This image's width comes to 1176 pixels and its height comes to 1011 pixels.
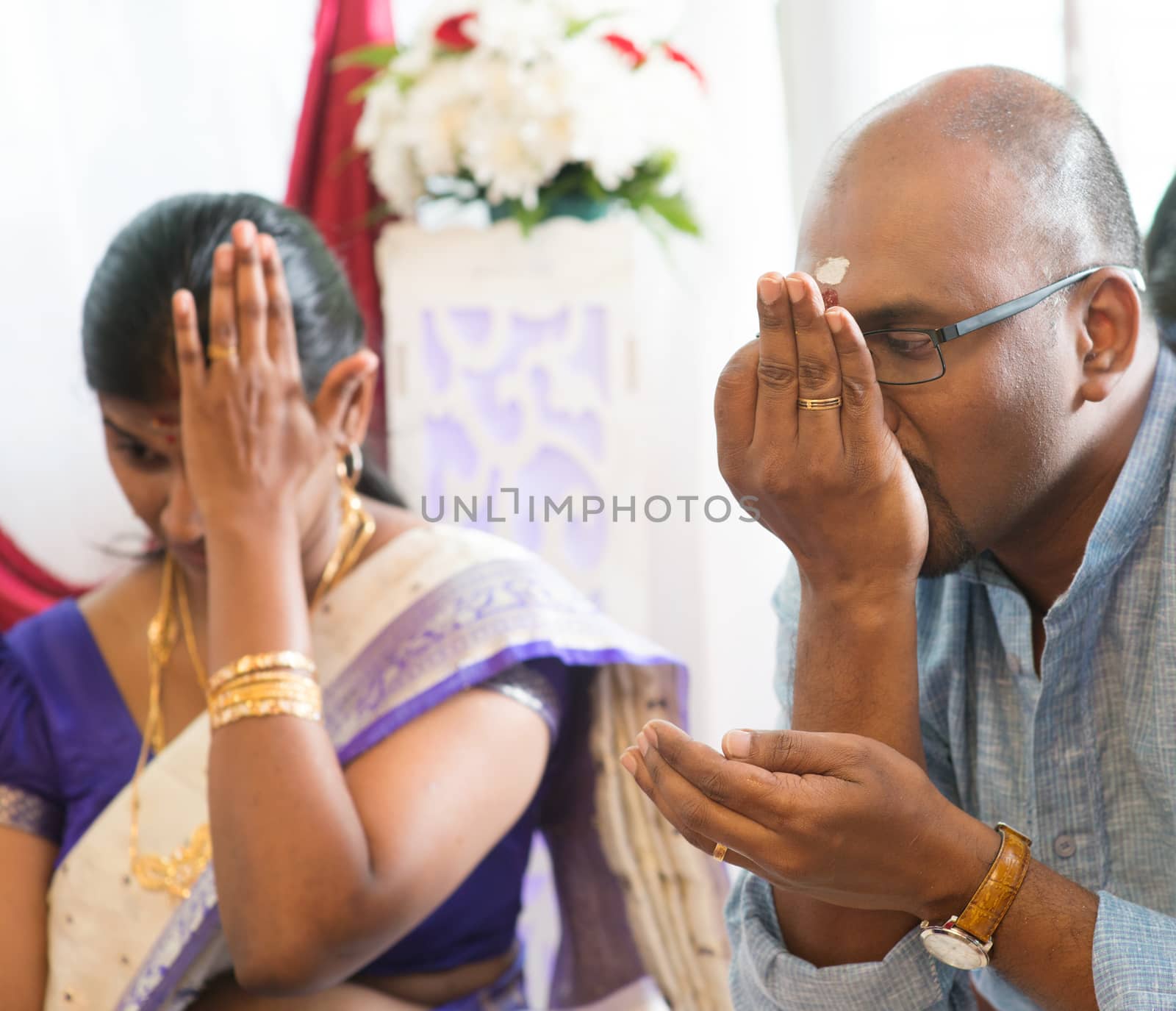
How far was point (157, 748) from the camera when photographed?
1.67 meters

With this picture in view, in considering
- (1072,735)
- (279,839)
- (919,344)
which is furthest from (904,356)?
(279,839)

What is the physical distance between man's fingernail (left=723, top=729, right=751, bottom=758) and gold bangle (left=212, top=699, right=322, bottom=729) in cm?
63

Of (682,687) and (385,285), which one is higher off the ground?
(385,285)

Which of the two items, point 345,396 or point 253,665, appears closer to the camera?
point 253,665

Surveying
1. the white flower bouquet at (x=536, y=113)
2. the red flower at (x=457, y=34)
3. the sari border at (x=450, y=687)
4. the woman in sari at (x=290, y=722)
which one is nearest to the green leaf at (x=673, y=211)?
the white flower bouquet at (x=536, y=113)

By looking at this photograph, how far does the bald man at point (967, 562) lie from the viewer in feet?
3.28

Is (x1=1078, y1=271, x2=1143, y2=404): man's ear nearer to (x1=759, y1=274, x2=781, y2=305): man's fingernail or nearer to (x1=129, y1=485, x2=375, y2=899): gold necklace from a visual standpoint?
(x1=759, y1=274, x2=781, y2=305): man's fingernail

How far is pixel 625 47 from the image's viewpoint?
2.08 meters

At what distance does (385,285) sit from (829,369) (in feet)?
4.43

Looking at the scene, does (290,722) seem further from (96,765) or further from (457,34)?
(457,34)

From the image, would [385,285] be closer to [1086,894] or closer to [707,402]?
[707,402]

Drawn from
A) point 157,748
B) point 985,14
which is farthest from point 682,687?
point 985,14

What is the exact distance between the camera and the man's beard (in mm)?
1144

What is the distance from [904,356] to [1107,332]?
0.21 m
